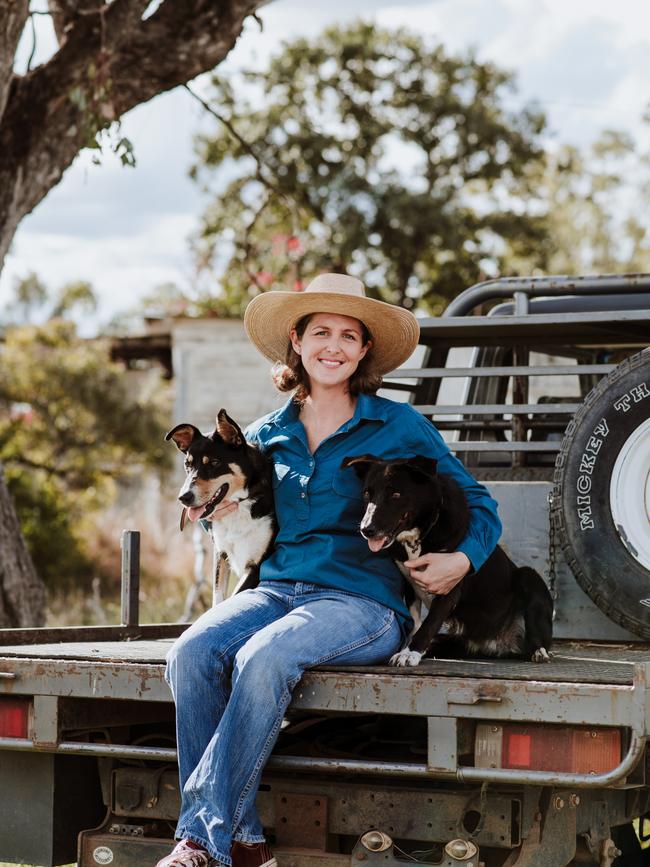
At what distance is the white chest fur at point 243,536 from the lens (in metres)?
4.64

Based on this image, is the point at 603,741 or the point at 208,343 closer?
the point at 603,741

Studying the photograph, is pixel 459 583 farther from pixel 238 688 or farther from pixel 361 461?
pixel 238 688

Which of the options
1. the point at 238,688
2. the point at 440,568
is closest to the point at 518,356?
the point at 440,568

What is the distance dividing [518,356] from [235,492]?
1737mm

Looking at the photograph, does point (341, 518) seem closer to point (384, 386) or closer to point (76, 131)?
point (384, 386)

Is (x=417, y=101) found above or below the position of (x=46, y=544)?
above

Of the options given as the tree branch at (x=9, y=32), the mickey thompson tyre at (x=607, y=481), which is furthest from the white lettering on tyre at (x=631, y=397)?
the tree branch at (x=9, y=32)

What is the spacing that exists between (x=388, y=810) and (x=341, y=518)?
968 mm

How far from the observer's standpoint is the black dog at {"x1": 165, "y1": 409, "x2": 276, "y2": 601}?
→ 465 cm

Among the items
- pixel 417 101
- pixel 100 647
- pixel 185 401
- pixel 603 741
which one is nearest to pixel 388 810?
pixel 603 741

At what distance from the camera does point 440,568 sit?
4.07 metres

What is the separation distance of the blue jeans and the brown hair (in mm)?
841

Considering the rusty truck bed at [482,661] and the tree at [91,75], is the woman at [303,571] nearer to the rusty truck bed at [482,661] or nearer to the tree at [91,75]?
the rusty truck bed at [482,661]

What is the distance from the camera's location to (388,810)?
3.64 m
